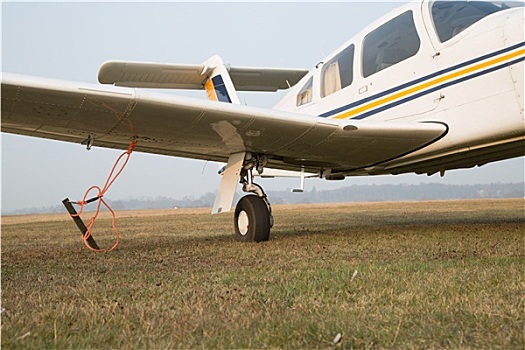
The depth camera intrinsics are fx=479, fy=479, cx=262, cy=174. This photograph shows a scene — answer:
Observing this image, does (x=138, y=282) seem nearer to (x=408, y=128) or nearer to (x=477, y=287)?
(x=477, y=287)

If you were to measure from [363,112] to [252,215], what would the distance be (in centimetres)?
186

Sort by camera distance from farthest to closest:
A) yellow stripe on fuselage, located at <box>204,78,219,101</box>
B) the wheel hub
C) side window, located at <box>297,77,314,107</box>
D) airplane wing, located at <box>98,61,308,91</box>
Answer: yellow stripe on fuselage, located at <box>204,78,219,101</box>
airplane wing, located at <box>98,61,308,91</box>
side window, located at <box>297,77,314,107</box>
the wheel hub

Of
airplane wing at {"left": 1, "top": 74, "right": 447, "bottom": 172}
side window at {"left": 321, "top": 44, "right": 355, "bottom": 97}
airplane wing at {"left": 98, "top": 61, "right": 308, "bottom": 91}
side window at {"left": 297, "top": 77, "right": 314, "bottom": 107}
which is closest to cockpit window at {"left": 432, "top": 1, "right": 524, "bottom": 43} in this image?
airplane wing at {"left": 1, "top": 74, "right": 447, "bottom": 172}

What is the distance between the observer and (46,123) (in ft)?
15.9

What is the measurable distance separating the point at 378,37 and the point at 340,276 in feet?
12.5

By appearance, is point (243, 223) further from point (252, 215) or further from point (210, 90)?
point (210, 90)

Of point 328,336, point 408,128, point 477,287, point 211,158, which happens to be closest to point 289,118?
point 408,128

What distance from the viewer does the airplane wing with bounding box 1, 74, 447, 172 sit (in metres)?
4.20

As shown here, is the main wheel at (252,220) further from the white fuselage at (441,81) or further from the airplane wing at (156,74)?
the airplane wing at (156,74)

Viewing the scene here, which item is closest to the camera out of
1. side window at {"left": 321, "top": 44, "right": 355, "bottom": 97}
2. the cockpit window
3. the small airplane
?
the small airplane

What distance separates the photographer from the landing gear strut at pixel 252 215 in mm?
5840

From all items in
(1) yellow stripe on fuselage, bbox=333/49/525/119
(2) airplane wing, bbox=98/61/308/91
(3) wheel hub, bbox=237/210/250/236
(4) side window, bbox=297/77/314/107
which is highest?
(2) airplane wing, bbox=98/61/308/91

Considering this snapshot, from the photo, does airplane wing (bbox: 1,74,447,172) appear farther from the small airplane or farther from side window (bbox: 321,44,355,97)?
side window (bbox: 321,44,355,97)

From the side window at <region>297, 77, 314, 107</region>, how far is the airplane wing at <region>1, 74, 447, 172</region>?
3.73 feet
